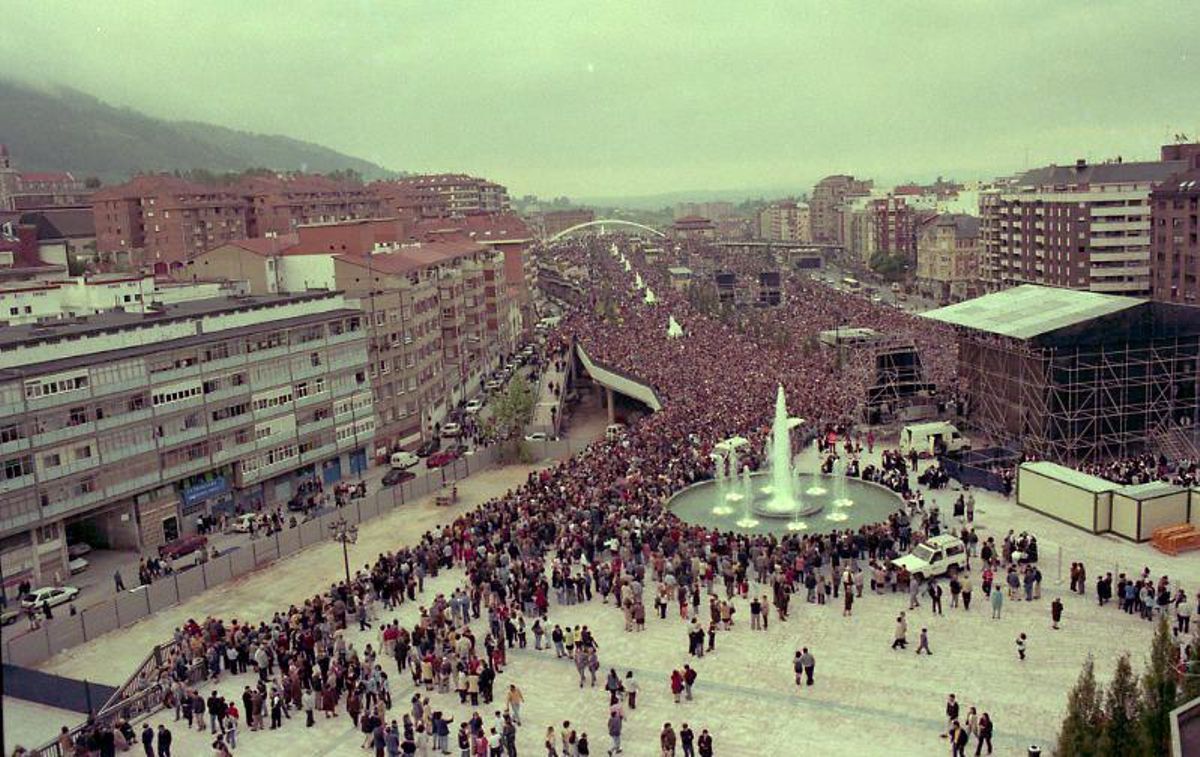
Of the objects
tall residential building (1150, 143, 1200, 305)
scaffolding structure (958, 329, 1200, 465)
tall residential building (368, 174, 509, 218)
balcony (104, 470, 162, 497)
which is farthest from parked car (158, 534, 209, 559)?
tall residential building (368, 174, 509, 218)

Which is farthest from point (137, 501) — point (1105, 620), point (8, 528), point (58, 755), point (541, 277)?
point (541, 277)

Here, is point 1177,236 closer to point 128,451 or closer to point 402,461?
point 402,461

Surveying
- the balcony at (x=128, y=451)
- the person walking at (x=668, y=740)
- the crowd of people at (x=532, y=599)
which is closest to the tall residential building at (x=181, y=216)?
the balcony at (x=128, y=451)

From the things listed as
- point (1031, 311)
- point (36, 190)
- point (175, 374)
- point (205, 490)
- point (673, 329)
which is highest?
point (36, 190)

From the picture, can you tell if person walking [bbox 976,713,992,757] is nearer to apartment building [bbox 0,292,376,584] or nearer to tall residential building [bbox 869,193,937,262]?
apartment building [bbox 0,292,376,584]

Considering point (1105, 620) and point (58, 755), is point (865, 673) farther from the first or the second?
point (58, 755)

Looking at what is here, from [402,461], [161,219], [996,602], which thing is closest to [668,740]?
[996,602]
